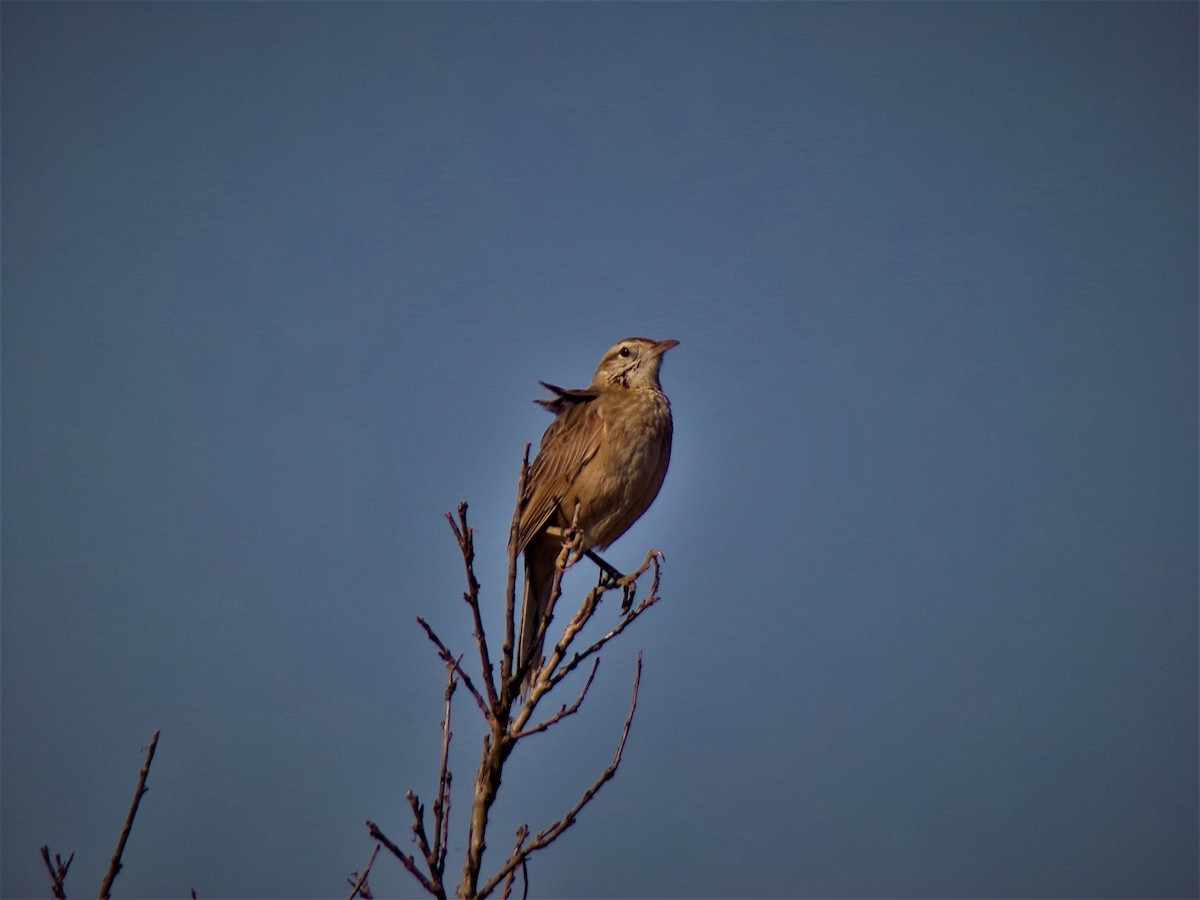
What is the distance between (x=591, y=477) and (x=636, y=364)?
130 cm

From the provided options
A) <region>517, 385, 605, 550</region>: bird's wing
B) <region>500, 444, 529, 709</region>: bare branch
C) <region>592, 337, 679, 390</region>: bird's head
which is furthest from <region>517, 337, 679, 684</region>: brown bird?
<region>500, 444, 529, 709</region>: bare branch

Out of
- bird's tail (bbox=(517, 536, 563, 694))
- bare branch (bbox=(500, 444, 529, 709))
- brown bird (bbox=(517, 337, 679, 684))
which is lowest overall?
bare branch (bbox=(500, 444, 529, 709))

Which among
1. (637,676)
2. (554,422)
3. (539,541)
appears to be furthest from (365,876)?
(554,422)

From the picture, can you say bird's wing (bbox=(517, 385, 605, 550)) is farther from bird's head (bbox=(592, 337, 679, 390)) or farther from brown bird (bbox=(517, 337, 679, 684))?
bird's head (bbox=(592, 337, 679, 390))

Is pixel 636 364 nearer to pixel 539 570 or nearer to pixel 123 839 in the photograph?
pixel 539 570

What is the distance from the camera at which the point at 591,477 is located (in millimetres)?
6539

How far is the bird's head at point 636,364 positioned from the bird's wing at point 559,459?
1.41ft

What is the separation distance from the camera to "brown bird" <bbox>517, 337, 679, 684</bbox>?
256 inches

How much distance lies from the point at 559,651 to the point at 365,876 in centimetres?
122

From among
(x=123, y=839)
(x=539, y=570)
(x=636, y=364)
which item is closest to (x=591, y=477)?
(x=539, y=570)

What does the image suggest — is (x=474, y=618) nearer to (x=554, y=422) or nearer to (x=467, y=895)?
(x=467, y=895)

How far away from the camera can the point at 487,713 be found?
13.9 ft

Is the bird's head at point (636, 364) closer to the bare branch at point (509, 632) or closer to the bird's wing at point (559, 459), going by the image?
the bird's wing at point (559, 459)

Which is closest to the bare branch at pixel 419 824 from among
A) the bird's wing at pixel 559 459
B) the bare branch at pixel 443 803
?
the bare branch at pixel 443 803
